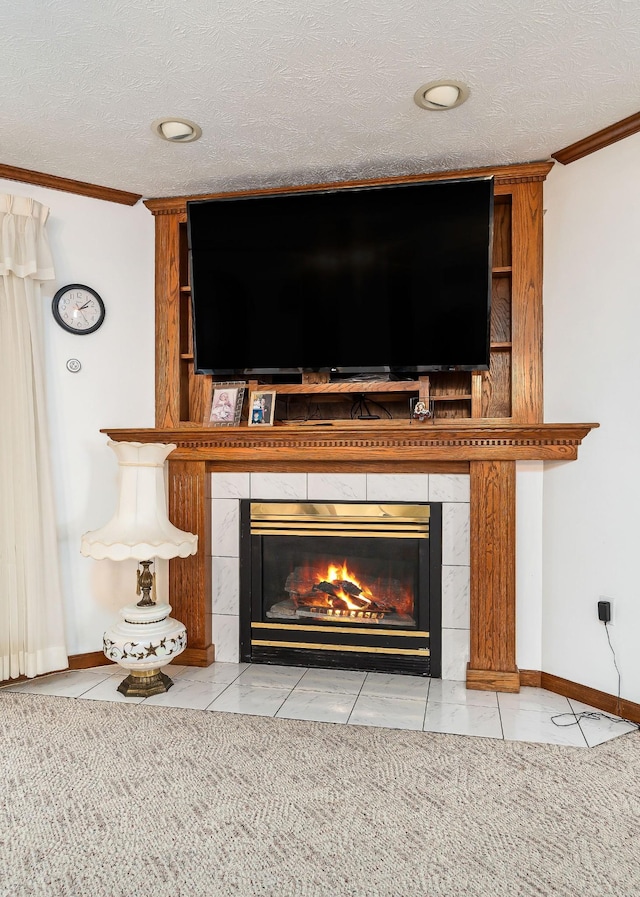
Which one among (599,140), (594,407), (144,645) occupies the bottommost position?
(144,645)

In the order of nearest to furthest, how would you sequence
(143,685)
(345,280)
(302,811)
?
(302,811)
(143,685)
(345,280)

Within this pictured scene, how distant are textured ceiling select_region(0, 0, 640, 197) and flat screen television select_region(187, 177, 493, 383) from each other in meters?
Result: 0.20

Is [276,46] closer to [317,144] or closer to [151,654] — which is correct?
[317,144]

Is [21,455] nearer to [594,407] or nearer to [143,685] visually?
[143,685]

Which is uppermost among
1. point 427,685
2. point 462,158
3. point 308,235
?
point 462,158

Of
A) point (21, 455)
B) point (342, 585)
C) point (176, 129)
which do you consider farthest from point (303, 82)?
point (342, 585)

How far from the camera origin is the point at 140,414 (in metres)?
3.46

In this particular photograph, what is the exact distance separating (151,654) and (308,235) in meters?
2.09

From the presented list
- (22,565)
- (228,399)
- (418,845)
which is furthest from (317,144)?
(418,845)

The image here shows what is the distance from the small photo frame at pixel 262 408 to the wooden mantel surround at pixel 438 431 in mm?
61

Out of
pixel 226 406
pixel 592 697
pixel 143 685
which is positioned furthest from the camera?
pixel 226 406

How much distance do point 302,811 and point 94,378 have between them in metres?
2.31

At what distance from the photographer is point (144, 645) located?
2.87 metres

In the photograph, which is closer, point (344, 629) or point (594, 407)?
point (594, 407)
